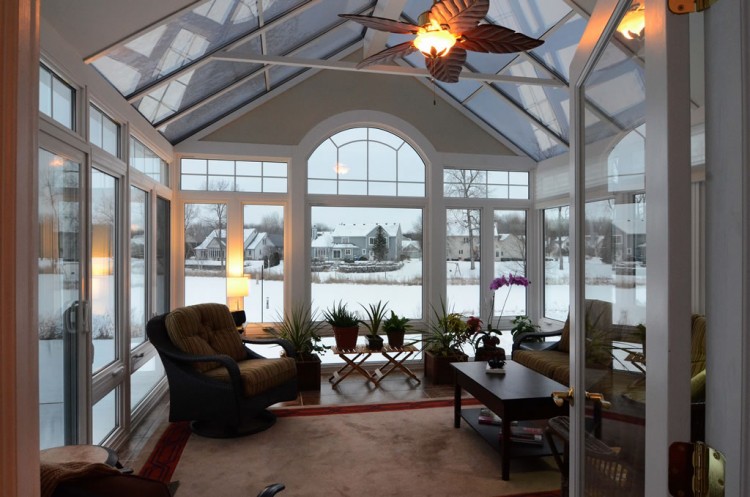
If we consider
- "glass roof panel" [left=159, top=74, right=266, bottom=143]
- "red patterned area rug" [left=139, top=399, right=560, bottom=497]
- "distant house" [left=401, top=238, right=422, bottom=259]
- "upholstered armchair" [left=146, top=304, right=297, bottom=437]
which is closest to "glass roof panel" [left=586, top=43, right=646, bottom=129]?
"red patterned area rug" [left=139, top=399, right=560, bottom=497]

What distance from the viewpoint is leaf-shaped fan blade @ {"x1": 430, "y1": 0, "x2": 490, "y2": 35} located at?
7.57 ft

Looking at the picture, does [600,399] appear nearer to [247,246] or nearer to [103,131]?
[103,131]

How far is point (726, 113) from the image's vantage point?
0.78 metres

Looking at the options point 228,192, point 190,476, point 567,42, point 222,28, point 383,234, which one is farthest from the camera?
point 383,234

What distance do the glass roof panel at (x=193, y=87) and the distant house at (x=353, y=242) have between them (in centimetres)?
204

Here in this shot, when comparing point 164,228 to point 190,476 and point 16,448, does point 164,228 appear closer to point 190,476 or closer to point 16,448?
point 190,476

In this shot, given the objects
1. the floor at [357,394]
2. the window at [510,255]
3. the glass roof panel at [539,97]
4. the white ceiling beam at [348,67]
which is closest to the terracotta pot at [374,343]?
the floor at [357,394]

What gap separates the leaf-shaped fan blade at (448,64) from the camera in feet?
9.56

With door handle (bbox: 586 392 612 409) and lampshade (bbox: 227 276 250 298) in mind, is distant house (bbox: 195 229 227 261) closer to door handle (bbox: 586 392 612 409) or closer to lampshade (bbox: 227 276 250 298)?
lampshade (bbox: 227 276 250 298)

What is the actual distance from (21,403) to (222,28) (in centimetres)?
383

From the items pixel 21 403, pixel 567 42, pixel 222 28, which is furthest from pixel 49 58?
pixel 567 42

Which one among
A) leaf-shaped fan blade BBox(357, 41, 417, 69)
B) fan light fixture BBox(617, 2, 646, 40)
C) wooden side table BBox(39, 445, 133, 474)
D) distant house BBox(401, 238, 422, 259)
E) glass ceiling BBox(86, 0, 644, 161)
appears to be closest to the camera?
fan light fixture BBox(617, 2, 646, 40)

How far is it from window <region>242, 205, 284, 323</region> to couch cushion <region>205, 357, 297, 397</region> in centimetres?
157

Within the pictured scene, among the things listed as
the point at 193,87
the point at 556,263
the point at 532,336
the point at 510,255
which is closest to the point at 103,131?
the point at 193,87
